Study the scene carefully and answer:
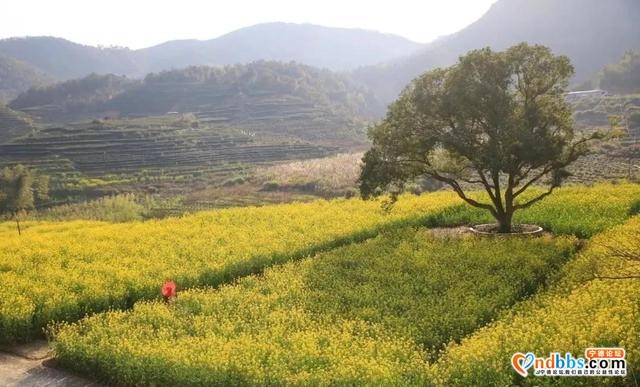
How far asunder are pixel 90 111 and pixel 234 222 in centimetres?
16900

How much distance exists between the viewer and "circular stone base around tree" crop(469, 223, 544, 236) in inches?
945

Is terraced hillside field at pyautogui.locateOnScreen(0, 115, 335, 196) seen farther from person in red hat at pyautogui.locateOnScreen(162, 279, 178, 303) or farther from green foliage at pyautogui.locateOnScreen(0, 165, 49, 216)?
person in red hat at pyautogui.locateOnScreen(162, 279, 178, 303)

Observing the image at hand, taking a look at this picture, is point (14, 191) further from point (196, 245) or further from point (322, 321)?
point (322, 321)

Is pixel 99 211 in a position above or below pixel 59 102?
below

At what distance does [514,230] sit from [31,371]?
→ 20.0 metres

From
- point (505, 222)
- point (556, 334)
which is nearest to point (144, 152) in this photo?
point (505, 222)

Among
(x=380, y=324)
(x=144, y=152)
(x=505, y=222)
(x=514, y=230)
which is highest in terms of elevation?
(x=380, y=324)

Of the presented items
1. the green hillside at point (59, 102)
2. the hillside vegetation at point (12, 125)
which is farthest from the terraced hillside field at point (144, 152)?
the green hillside at point (59, 102)

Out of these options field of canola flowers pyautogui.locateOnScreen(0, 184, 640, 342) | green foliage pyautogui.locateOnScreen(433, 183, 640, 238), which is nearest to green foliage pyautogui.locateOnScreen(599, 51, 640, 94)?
green foliage pyautogui.locateOnScreen(433, 183, 640, 238)

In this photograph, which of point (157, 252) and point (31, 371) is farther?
point (157, 252)

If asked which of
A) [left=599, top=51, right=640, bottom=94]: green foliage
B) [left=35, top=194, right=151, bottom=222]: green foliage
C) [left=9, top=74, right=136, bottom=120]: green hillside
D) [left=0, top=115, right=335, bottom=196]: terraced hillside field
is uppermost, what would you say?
[left=9, top=74, right=136, bottom=120]: green hillside

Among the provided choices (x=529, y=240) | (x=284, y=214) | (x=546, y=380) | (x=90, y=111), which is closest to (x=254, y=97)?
(x=90, y=111)

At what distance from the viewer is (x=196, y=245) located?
24938 millimetres

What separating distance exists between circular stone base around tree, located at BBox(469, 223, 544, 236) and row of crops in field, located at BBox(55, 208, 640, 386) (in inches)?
111
